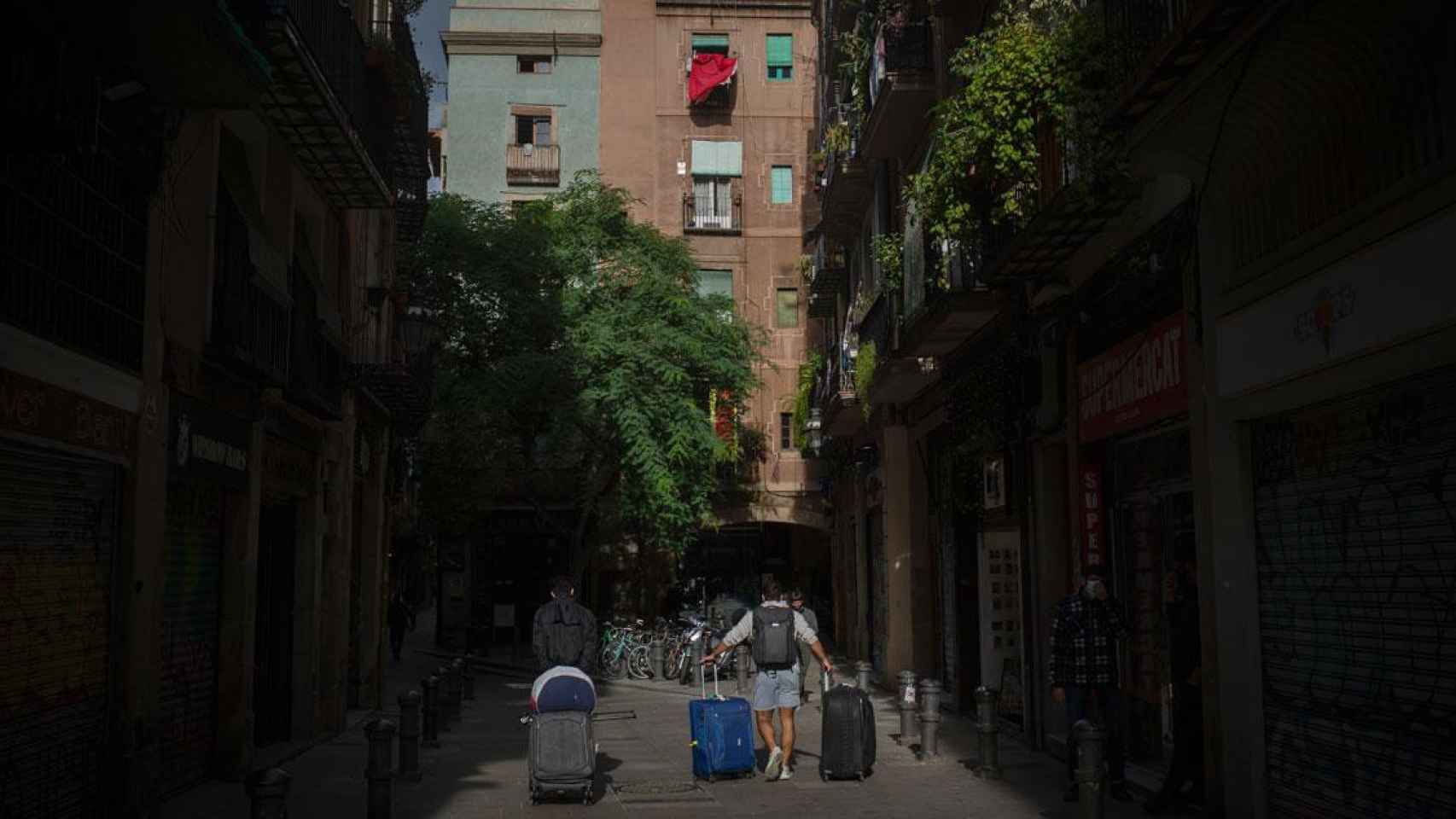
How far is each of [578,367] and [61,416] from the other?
22.4 metres

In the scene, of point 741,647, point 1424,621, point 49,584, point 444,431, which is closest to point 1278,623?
point 1424,621

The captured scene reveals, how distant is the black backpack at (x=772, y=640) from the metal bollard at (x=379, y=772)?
3.74m

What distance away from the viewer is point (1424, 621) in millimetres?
8039

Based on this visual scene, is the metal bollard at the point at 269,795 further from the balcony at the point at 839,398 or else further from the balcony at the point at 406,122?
the balcony at the point at 839,398

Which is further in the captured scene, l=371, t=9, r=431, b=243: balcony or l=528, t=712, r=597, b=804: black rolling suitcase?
l=371, t=9, r=431, b=243: balcony

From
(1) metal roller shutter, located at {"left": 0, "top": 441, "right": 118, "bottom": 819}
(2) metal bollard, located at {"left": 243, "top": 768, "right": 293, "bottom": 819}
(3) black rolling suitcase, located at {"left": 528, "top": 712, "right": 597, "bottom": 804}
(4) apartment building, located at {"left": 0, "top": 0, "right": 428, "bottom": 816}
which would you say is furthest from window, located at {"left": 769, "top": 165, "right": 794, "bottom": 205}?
(2) metal bollard, located at {"left": 243, "top": 768, "right": 293, "bottom": 819}

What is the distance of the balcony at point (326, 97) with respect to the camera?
440 inches

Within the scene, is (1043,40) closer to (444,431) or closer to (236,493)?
(236,493)

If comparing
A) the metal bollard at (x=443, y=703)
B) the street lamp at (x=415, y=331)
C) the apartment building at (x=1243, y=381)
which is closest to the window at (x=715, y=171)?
the street lamp at (x=415, y=331)

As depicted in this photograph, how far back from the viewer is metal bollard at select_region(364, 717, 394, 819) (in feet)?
33.7

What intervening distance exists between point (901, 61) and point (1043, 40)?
6.92 m

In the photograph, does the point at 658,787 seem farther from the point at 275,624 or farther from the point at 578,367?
the point at 578,367

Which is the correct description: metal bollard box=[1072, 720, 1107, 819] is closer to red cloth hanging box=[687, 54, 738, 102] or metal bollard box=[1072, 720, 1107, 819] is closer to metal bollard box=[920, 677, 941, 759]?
metal bollard box=[920, 677, 941, 759]

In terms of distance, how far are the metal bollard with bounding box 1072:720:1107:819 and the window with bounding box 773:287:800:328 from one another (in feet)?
106
